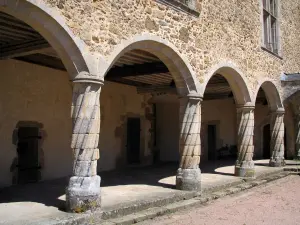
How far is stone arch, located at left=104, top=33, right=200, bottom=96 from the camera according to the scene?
578 cm

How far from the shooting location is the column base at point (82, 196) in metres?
4.98

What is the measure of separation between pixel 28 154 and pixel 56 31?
4.24 meters

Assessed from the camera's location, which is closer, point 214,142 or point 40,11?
point 40,11

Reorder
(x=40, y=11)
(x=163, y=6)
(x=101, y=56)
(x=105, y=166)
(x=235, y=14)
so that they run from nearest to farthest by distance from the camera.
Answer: (x=40, y=11) < (x=101, y=56) < (x=163, y=6) < (x=235, y=14) < (x=105, y=166)

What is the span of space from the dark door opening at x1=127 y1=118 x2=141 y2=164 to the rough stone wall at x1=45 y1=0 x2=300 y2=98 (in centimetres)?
382

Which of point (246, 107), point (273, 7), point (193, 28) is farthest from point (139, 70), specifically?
point (273, 7)

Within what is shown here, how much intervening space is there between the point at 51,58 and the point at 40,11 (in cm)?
381

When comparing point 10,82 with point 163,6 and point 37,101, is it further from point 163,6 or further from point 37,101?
point 163,6

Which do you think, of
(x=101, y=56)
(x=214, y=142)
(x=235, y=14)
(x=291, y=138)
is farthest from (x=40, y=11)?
(x=291, y=138)

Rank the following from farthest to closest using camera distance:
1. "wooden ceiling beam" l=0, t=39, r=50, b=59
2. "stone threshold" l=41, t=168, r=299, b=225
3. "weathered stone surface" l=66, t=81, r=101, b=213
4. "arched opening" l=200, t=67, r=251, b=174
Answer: "arched opening" l=200, t=67, r=251, b=174 < "wooden ceiling beam" l=0, t=39, r=50, b=59 < "weathered stone surface" l=66, t=81, r=101, b=213 < "stone threshold" l=41, t=168, r=299, b=225

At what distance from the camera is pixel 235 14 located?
9211 millimetres

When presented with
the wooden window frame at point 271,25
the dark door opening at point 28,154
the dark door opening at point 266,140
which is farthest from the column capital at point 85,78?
the dark door opening at point 266,140

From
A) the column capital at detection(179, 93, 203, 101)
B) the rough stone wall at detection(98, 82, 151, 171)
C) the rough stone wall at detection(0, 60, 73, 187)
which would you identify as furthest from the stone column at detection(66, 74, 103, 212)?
the rough stone wall at detection(98, 82, 151, 171)

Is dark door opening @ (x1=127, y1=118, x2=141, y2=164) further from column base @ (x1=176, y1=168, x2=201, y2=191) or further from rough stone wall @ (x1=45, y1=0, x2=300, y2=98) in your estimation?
column base @ (x1=176, y1=168, x2=201, y2=191)
